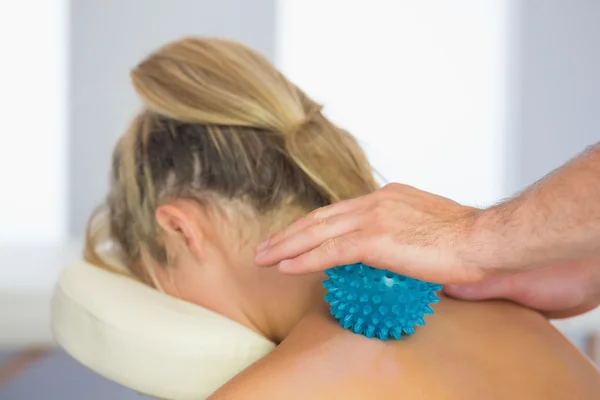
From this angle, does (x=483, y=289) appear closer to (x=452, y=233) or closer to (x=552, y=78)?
(x=452, y=233)

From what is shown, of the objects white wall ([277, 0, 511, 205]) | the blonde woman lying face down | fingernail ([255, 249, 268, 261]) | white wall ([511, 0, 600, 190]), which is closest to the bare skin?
fingernail ([255, 249, 268, 261])

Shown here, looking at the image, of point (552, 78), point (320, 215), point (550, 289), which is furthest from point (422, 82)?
point (320, 215)

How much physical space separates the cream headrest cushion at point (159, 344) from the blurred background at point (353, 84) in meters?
1.34

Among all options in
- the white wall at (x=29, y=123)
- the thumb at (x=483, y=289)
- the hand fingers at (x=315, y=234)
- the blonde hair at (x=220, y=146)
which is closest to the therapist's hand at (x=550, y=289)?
the thumb at (x=483, y=289)

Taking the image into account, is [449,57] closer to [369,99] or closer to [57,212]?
[369,99]

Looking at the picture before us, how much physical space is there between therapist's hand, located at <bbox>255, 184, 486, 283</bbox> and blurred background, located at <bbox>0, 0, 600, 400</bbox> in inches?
59.3

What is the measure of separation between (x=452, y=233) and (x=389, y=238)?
0.06m

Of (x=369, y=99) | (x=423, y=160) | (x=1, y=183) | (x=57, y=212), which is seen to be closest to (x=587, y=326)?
(x=423, y=160)

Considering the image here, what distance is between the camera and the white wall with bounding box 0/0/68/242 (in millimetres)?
2229

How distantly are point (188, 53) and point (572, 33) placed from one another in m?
1.78

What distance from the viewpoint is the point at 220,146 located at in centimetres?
102

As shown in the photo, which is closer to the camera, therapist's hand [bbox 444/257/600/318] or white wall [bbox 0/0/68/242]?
therapist's hand [bbox 444/257/600/318]

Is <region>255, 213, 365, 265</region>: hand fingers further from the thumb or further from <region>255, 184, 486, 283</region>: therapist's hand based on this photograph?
the thumb

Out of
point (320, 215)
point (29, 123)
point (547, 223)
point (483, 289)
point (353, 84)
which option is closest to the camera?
point (547, 223)
